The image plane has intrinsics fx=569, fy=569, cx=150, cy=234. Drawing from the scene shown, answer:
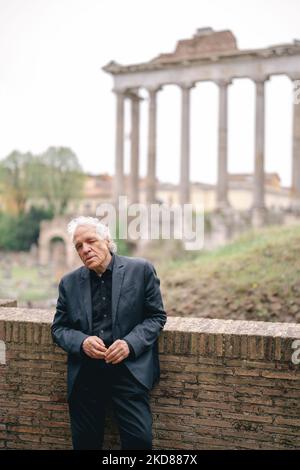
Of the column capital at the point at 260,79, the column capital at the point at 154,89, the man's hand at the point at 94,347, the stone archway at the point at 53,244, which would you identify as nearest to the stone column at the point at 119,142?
the column capital at the point at 154,89

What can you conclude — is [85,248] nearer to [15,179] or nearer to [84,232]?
[84,232]

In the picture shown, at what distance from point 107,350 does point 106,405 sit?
2.07 ft

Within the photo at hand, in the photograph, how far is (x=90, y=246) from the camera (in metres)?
4.38

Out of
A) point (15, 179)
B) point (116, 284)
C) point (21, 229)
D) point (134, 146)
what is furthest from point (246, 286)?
point (15, 179)

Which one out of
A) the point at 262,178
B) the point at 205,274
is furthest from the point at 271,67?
the point at 205,274

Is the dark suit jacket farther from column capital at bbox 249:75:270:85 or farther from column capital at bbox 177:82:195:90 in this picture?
column capital at bbox 177:82:195:90

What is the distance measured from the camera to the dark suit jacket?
4250 mm

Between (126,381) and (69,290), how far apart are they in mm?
825

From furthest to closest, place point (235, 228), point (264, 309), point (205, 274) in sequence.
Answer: point (235, 228) → point (205, 274) → point (264, 309)

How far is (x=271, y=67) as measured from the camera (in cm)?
3516

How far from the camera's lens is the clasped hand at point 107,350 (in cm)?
412

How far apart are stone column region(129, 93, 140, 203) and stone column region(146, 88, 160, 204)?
5.95ft

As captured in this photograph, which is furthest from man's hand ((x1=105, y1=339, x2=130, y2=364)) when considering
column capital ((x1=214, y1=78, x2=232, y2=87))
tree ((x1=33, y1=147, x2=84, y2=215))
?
tree ((x1=33, y1=147, x2=84, y2=215))
